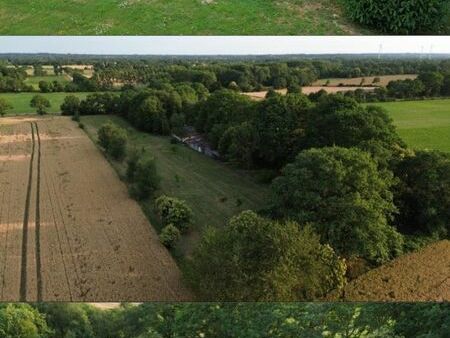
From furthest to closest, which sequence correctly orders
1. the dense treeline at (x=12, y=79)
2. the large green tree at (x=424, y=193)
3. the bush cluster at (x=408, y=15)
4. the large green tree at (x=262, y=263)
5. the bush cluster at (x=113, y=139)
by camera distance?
the bush cluster at (x=408, y=15) < the bush cluster at (x=113, y=139) < the dense treeline at (x=12, y=79) < the large green tree at (x=424, y=193) < the large green tree at (x=262, y=263)

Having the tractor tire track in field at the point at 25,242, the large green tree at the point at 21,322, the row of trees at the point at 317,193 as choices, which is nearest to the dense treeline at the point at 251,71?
the row of trees at the point at 317,193

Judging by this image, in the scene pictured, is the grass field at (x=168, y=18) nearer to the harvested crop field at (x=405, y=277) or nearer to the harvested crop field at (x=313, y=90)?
the harvested crop field at (x=313, y=90)

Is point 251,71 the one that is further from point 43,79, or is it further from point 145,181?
point 43,79

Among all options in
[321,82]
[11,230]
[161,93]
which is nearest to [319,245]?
[321,82]

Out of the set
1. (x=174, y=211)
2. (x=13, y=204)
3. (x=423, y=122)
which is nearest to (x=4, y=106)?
(x=13, y=204)

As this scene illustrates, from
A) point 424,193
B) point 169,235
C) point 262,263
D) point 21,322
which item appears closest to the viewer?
point 262,263

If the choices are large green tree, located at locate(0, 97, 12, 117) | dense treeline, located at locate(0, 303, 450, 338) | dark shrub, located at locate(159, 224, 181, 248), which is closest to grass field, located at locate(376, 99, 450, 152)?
dense treeline, located at locate(0, 303, 450, 338)

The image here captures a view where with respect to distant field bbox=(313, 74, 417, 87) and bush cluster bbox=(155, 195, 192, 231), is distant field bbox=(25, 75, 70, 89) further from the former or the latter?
distant field bbox=(313, 74, 417, 87)
